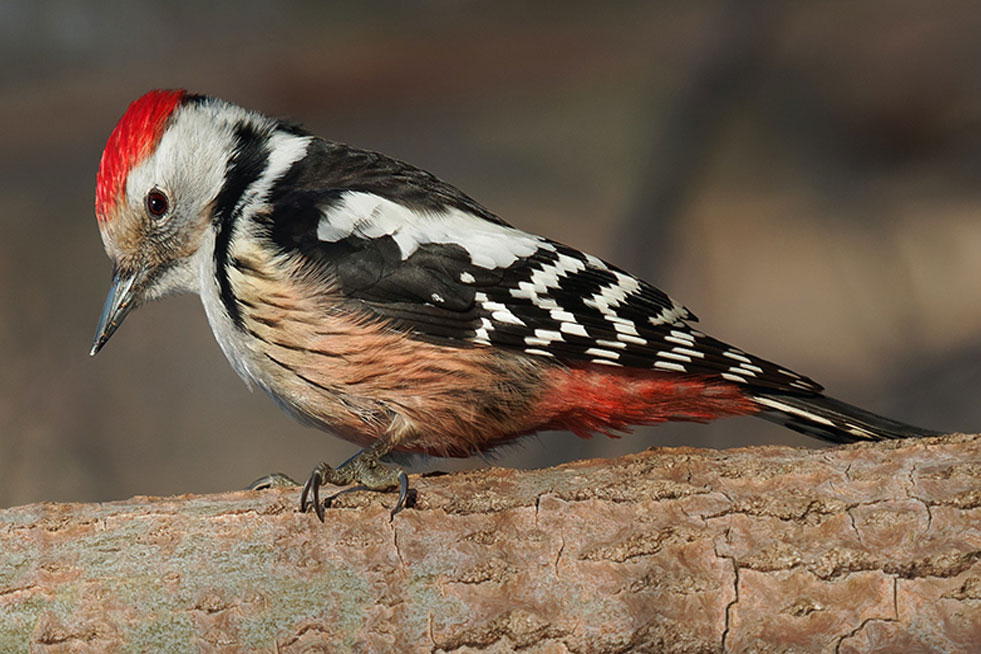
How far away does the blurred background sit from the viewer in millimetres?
5113

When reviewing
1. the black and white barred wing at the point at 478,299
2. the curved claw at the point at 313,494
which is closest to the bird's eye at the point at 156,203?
the black and white barred wing at the point at 478,299

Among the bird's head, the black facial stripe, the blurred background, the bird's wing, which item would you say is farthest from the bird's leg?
the blurred background

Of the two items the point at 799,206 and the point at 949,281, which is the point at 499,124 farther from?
the point at 949,281

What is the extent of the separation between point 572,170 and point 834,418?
13.7ft

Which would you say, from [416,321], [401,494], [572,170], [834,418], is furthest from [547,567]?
[572,170]

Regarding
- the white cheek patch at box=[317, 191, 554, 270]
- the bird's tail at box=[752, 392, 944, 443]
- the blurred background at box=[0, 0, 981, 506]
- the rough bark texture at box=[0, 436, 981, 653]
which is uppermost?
the blurred background at box=[0, 0, 981, 506]

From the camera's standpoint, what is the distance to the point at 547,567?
201cm

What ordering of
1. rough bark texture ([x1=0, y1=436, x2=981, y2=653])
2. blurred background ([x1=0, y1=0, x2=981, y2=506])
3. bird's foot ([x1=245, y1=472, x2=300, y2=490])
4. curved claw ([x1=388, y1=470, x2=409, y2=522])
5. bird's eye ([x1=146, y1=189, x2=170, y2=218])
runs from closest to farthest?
rough bark texture ([x1=0, y1=436, x2=981, y2=653]), curved claw ([x1=388, y1=470, x2=409, y2=522]), bird's foot ([x1=245, y1=472, x2=300, y2=490]), bird's eye ([x1=146, y1=189, x2=170, y2=218]), blurred background ([x1=0, y1=0, x2=981, y2=506])

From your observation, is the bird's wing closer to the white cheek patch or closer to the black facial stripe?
the white cheek patch

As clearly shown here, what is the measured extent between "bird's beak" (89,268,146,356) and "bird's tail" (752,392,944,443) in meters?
1.70

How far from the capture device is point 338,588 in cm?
199

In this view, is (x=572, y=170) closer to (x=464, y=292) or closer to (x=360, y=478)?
(x=464, y=292)

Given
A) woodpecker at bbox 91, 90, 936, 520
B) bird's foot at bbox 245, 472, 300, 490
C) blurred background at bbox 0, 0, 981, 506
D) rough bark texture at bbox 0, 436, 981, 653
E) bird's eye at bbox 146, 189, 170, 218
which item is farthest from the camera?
blurred background at bbox 0, 0, 981, 506

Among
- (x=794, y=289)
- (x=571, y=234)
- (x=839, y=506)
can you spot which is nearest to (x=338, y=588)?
(x=839, y=506)
